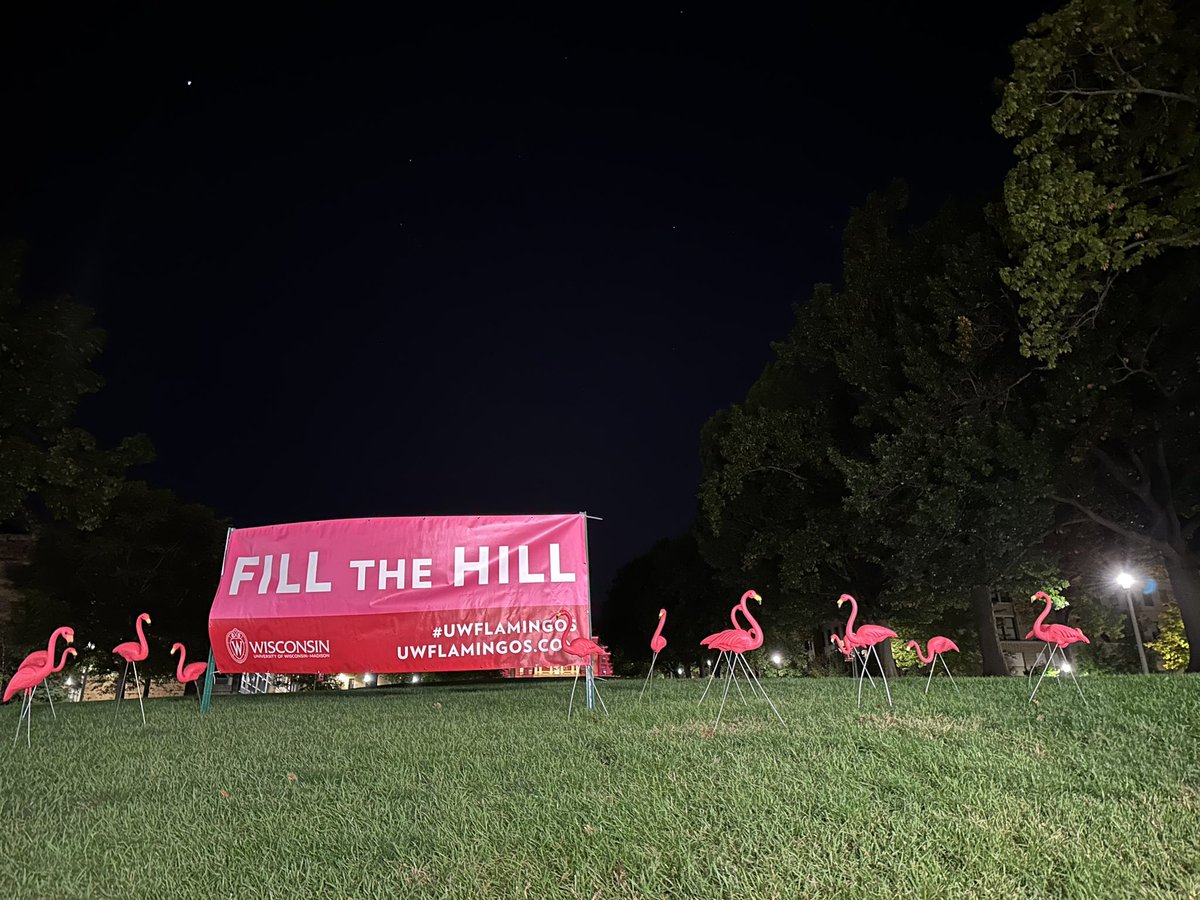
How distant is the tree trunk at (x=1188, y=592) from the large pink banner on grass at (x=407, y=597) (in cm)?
1499

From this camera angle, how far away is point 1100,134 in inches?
467

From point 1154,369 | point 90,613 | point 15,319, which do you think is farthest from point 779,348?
point 90,613

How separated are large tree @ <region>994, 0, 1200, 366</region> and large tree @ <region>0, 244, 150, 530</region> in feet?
70.5

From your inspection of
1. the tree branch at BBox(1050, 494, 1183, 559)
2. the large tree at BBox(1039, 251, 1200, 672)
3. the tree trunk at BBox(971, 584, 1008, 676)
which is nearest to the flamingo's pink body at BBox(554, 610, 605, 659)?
the large tree at BBox(1039, 251, 1200, 672)

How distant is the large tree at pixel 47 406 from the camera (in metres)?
17.0

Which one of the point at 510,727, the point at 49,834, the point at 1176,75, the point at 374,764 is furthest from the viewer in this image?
the point at 1176,75

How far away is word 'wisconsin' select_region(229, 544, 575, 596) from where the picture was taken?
1174cm

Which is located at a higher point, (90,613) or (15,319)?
(15,319)

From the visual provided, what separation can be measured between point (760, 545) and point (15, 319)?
21858 millimetres

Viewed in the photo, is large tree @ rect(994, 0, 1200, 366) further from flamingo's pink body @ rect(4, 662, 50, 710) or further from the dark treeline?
flamingo's pink body @ rect(4, 662, 50, 710)

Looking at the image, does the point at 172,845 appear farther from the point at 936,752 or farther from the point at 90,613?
the point at 90,613

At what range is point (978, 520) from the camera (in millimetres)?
18312

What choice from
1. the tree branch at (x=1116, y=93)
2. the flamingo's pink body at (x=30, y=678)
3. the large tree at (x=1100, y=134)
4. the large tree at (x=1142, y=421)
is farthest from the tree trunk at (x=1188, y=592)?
the flamingo's pink body at (x=30, y=678)

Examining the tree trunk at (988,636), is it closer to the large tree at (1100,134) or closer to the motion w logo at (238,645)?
the large tree at (1100,134)
